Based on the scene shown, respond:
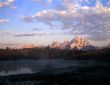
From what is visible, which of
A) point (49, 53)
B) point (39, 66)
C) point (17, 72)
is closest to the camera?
point (17, 72)

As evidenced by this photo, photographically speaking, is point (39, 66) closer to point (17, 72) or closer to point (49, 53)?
point (49, 53)

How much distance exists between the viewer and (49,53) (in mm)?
18000

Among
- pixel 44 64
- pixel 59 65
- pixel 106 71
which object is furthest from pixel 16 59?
pixel 106 71

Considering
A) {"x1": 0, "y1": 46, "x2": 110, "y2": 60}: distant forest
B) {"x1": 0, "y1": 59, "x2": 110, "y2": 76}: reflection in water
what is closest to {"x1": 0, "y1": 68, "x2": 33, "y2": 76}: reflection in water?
{"x1": 0, "y1": 59, "x2": 110, "y2": 76}: reflection in water

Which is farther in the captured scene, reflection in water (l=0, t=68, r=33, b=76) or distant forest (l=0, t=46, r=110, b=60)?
distant forest (l=0, t=46, r=110, b=60)

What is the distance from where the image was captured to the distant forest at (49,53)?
1752cm

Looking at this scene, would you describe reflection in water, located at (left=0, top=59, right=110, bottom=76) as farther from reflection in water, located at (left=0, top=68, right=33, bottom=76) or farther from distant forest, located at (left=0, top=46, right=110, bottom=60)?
distant forest, located at (left=0, top=46, right=110, bottom=60)

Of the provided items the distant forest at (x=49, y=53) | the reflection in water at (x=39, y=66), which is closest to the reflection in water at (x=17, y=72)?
the reflection in water at (x=39, y=66)

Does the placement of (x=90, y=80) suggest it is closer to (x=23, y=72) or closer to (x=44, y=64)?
(x=44, y=64)

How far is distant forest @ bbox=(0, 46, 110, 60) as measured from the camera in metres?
17.5

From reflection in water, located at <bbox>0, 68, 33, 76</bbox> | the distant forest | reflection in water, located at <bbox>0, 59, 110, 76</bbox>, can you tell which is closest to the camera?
reflection in water, located at <bbox>0, 68, 33, 76</bbox>

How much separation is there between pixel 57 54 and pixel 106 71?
12.5 ft

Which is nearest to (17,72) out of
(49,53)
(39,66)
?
(39,66)

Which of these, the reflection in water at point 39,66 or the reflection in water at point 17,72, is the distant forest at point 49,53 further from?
the reflection in water at point 17,72
